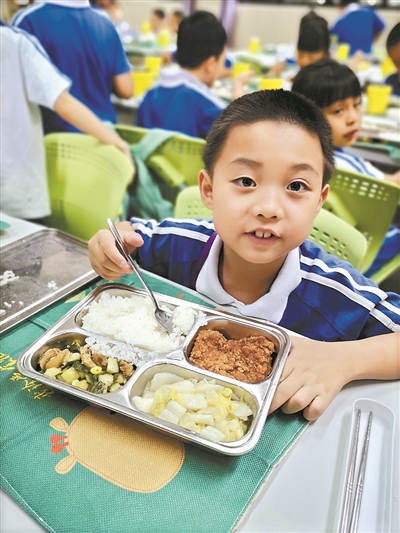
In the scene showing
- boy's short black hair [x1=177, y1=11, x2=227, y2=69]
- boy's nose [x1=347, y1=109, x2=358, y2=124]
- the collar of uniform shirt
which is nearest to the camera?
boy's short black hair [x1=177, y1=11, x2=227, y2=69]

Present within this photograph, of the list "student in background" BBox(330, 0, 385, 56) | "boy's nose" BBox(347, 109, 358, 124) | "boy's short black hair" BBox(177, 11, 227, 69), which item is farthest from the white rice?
"student in background" BBox(330, 0, 385, 56)

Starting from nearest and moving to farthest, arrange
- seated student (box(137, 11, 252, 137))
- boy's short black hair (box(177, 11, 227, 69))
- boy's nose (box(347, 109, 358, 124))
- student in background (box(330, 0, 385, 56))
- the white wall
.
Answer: boy's short black hair (box(177, 11, 227, 69)) → boy's nose (box(347, 109, 358, 124)) → seated student (box(137, 11, 252, 137)) → student in background (box(330, 0, 385, 56)) → the white wall

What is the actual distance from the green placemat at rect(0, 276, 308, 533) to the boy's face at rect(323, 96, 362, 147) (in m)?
1.32

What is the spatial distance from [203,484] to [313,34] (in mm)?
2432

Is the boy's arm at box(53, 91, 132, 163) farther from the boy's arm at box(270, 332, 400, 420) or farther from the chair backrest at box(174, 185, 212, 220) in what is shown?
the boy's arm at box(270, 332, 400, 420)

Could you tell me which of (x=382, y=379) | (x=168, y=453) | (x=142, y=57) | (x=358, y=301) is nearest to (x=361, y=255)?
(x=358, y=301)

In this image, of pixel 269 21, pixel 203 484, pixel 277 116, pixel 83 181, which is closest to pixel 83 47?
pixel 83 181

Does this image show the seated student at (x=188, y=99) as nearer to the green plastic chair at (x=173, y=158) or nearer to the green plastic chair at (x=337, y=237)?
the green plastic chair at (x=173, y=158)

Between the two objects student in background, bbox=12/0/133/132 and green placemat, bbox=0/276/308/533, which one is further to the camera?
student in background, bbox=12/0/133/132

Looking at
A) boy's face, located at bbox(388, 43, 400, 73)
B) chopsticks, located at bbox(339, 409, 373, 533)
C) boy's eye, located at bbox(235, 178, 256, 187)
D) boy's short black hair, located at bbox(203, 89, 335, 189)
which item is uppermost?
boy's face, located at bbox(388, 43, 400, 73)

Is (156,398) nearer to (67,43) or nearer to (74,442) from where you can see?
(74,442)

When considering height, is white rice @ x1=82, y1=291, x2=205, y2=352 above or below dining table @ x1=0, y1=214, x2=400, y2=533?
above

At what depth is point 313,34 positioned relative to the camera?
A: 2.31 meters

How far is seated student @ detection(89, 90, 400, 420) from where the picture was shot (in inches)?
32.0
